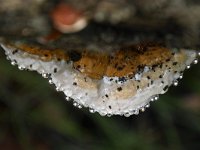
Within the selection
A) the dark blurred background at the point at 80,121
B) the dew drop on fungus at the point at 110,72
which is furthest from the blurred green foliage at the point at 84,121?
the dew drop on fungus at the point at 110,72

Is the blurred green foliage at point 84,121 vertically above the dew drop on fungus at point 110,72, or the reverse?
the blurred green foliage at point 84,121

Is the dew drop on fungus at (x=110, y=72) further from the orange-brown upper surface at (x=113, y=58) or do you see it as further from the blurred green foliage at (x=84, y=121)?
the blurred green foliage at (x=84, y=121)

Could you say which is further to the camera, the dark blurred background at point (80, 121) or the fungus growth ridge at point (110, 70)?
the dark blurred background at point (80, 121)

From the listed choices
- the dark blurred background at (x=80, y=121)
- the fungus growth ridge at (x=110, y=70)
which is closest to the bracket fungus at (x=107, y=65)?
the fungus growth ridge at (x=110, y=70)

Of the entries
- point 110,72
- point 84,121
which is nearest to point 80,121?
point 84,121

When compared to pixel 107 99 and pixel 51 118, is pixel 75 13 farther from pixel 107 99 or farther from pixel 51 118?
pixel 51 118

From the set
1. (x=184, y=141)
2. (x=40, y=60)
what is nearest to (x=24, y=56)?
(x=40, y=60)

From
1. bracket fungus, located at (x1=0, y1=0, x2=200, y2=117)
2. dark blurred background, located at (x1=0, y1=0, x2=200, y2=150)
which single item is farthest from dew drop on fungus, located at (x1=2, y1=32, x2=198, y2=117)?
dark blurred background, located at (x1=0, y1=0, x2=200, y2=150)

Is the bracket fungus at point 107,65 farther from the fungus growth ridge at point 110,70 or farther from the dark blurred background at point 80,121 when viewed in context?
the dark blurred background at point 80,121
